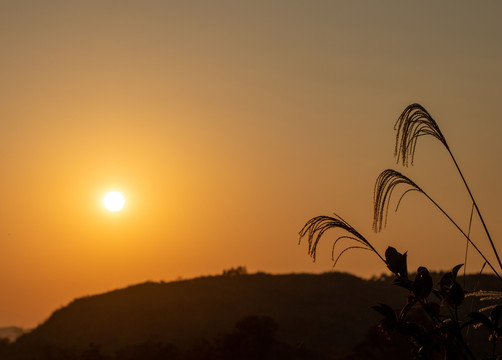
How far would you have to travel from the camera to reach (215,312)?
65.8 m

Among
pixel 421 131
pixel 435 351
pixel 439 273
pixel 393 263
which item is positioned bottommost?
pixel 435 351

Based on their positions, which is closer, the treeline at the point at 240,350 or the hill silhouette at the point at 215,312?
the treeline at the point at 240,350

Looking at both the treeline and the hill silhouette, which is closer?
the treeline

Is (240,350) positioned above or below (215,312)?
below

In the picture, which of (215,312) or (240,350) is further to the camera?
(215,312)

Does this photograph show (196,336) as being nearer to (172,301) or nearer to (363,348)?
(172,301)

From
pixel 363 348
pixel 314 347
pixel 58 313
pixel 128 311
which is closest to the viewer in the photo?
pixel 363 348

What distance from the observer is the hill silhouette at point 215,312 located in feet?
197

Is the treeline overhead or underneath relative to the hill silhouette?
underneath

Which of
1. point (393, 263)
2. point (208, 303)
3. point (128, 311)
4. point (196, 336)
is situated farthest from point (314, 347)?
point (393, 263)

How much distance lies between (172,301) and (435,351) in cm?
6457

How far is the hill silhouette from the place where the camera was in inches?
2361

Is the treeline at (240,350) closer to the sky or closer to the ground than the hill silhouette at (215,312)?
closer to the ground

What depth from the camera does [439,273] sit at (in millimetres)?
72250
